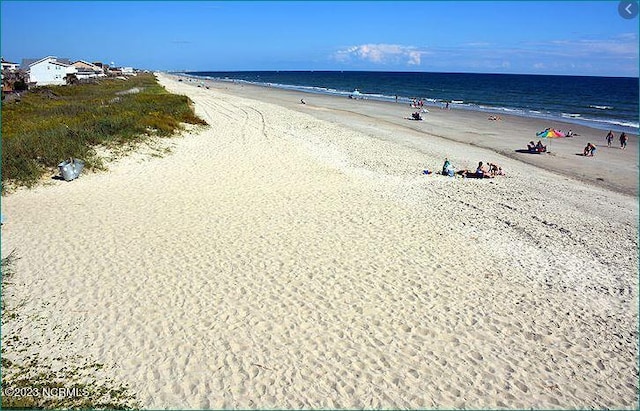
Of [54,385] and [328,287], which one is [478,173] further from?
[54,385]

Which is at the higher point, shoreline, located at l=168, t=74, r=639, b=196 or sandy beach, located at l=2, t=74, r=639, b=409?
shoreline, located at l=168, t=74, r=639, b=196

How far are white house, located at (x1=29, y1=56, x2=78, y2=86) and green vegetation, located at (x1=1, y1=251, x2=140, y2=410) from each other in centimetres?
6386

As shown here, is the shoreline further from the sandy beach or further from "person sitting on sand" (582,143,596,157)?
the sandy beach

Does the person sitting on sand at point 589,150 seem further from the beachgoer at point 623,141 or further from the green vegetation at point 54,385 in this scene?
the green vegetation at point 54,385

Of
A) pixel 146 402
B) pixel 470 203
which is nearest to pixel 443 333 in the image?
pixel 146 402

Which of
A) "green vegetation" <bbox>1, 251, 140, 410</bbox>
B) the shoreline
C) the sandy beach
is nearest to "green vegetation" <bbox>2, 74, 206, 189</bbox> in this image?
the sandy beach

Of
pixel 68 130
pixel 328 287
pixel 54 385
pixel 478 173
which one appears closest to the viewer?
pixel 54 385

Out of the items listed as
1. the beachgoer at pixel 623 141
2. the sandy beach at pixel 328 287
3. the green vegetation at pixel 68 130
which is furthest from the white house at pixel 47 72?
the beachgoer at pixel 623 141

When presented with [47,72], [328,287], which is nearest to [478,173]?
[328,287]

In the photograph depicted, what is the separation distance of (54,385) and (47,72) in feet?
225

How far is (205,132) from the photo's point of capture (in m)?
26.1

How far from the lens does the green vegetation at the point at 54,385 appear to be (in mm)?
5406

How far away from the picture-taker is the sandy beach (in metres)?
6.16

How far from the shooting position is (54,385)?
5.73 meters
